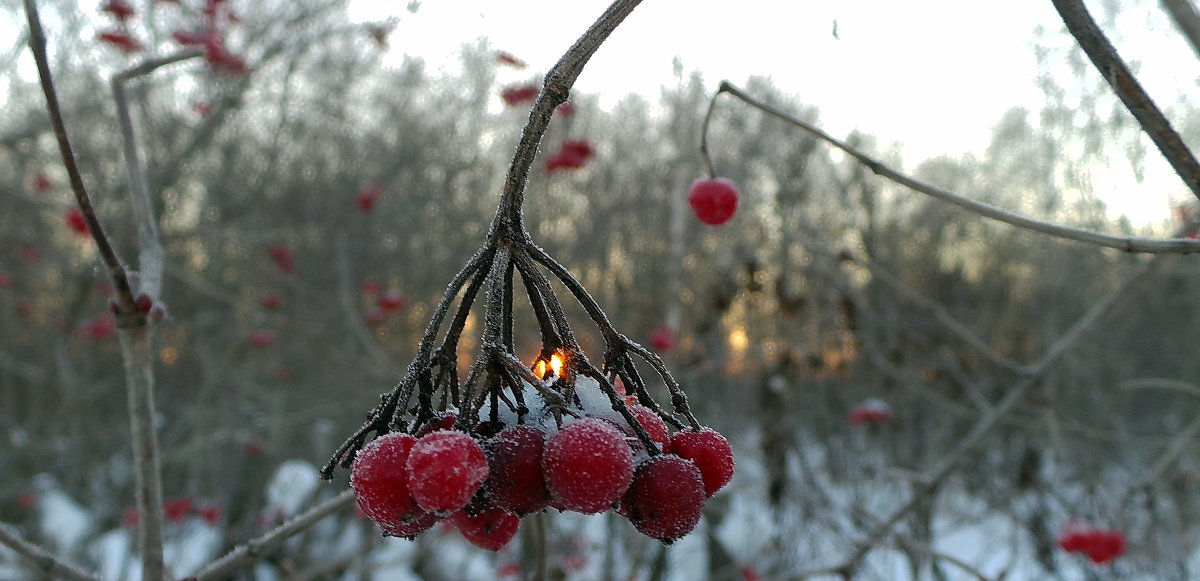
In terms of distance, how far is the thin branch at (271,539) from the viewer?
3.50ft

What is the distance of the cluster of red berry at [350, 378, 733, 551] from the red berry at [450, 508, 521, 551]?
0.04m

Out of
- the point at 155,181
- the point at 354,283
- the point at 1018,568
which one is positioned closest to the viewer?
the point at 155,181

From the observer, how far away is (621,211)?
11.2m

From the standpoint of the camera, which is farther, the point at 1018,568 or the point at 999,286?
the point at 999,286

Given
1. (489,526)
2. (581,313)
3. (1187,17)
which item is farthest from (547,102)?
(581,313)

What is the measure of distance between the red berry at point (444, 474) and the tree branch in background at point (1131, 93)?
67 centimetres

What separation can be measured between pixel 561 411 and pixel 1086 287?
1223 centimetres

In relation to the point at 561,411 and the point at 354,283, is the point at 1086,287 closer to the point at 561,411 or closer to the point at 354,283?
the point at 354,283

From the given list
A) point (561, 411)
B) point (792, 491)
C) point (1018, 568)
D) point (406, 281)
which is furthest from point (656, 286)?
point (561, 411)

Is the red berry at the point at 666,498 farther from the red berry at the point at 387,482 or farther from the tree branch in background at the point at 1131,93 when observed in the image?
the tree branch in background at the point at 1131,93

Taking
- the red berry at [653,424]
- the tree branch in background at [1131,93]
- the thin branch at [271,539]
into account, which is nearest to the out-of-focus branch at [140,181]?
the thin branch at [271,539]

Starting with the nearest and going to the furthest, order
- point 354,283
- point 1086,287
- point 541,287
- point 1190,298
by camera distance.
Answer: point 541,287 < point 1190,298 < point 354,283 < point 1086,287

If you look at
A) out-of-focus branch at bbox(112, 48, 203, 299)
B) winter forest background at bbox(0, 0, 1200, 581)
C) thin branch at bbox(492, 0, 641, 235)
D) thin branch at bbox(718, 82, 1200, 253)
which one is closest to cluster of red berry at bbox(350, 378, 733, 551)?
thin branch at bbox(492, 0, 641, 235)

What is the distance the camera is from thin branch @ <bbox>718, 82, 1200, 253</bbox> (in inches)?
31.2
